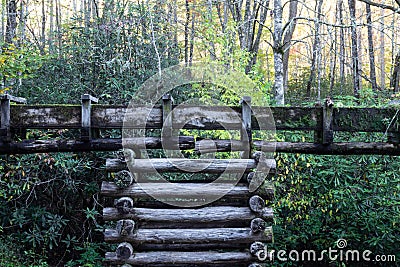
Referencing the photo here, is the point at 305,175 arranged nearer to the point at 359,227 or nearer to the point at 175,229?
the point at 359,227

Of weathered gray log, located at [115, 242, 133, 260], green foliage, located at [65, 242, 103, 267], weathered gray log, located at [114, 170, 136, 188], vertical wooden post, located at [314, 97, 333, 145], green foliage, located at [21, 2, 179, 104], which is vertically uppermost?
green foliage, located at [21, 2, 179, 104]

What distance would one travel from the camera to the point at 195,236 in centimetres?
489

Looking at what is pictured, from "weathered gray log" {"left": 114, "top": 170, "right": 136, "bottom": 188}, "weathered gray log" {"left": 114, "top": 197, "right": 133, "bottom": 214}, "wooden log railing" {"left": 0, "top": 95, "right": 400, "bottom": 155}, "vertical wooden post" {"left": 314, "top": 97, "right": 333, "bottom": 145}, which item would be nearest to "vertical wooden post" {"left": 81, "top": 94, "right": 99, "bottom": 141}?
"wooden log railing" {"left": 0, "top": 95, "right": 400, "bottom": 155}

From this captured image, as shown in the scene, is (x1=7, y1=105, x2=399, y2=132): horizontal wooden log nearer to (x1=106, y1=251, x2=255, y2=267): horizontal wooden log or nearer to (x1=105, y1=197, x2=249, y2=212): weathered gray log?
(x1=105, y1=197, x2=249, y2=212): weathered gray log

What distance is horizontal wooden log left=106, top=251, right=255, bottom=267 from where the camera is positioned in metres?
4.81

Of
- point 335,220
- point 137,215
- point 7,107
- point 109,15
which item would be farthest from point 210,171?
point 109,15

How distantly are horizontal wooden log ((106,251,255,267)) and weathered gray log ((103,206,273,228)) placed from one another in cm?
36

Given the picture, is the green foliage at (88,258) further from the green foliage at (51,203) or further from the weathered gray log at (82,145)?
the weathered gray log at (82,145)

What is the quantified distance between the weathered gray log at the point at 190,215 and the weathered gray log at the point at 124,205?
0.03 metres

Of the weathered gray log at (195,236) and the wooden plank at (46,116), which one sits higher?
the wooden plank at (46,116)

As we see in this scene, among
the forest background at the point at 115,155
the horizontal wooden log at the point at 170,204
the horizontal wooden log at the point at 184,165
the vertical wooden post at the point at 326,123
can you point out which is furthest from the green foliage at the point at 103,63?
the vertical wooden post at the point at 326,123

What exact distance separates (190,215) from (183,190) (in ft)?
1.02

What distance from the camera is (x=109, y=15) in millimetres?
8781

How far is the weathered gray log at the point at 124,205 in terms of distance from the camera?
4869 mm
